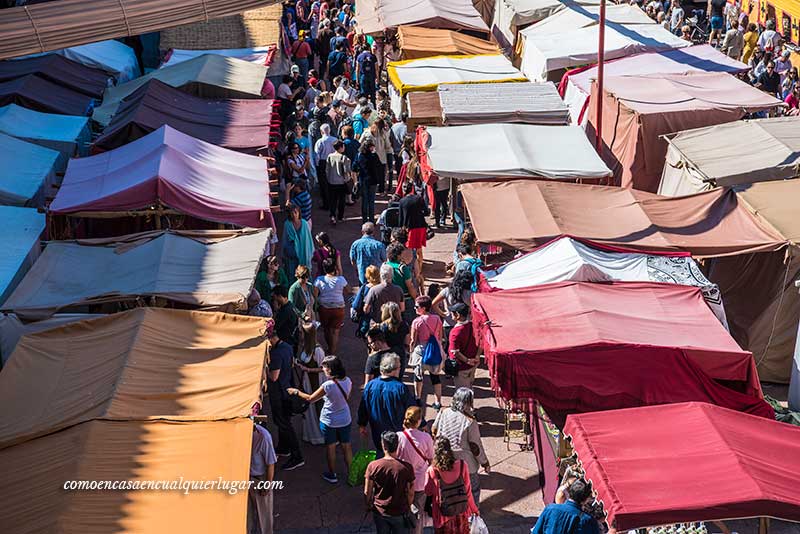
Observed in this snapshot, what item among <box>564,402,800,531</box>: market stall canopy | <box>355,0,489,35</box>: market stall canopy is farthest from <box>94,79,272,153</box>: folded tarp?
<box>564,402,800,531</box>: market stall canopy

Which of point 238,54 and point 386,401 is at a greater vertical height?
point 386,401

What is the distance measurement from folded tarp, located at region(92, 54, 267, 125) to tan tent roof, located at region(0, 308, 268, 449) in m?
7.88

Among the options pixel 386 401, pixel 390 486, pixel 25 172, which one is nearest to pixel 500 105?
pixel 25 172

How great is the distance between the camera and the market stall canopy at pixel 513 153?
13867 mm

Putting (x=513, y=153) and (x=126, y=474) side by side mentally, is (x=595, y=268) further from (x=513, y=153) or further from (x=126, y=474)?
(x=126, y=474)

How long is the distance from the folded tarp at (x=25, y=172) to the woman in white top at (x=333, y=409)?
236 inches

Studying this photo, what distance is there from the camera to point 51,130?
1622 centimetres

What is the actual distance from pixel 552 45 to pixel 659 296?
11.0m

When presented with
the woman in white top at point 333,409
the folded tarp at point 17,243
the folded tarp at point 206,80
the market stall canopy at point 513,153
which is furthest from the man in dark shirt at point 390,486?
the folded tarp at point 206,80

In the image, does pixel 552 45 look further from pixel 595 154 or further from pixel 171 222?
pixel 171 222

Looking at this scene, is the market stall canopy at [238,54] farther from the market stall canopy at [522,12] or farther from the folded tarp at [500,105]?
the market stall canopy at [522,12]

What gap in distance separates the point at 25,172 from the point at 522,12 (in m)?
12.1

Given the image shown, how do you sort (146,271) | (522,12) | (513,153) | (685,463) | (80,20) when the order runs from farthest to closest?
(522,12)
(513,153)
(80,20)
(146,271)
(685,463)

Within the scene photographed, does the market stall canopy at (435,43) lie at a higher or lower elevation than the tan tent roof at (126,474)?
lower
